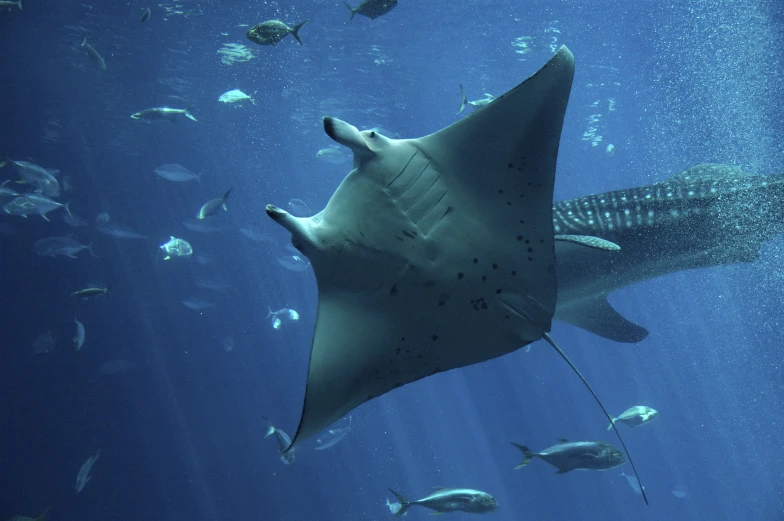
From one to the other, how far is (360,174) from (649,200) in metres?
3.16

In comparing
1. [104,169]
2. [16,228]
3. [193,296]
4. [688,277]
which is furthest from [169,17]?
[688,277]

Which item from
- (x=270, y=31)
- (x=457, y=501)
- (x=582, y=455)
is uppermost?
(x=270, y=31)

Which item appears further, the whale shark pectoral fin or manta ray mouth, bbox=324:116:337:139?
the whale shark pectoral fin

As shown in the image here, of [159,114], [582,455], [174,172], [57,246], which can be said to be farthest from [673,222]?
[57,246]

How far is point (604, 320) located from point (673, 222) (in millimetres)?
1470

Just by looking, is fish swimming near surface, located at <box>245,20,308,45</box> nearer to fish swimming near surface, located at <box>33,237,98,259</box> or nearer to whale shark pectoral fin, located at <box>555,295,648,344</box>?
whale shark pectoral fin, located at <box>555,295,648,344</box>

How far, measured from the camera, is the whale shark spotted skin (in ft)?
7.09

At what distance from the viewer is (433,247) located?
234 centimetres

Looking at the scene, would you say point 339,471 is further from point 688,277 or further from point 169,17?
point 688,277

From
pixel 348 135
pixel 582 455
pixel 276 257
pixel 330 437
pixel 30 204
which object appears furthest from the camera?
pixel 276 257

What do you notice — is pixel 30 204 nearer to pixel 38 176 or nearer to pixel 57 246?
pixel 38 176

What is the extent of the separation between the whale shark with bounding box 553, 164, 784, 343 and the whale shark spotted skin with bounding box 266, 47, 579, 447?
1.77 meters

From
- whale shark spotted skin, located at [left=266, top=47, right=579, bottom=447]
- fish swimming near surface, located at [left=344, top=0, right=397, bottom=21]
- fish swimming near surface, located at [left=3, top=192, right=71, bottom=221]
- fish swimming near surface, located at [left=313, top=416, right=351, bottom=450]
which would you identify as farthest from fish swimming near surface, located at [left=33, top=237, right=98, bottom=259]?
whale shark spotted skin, located at [left=266, top=47, right=579, bottom=447]

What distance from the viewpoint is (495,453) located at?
92.2 ft
